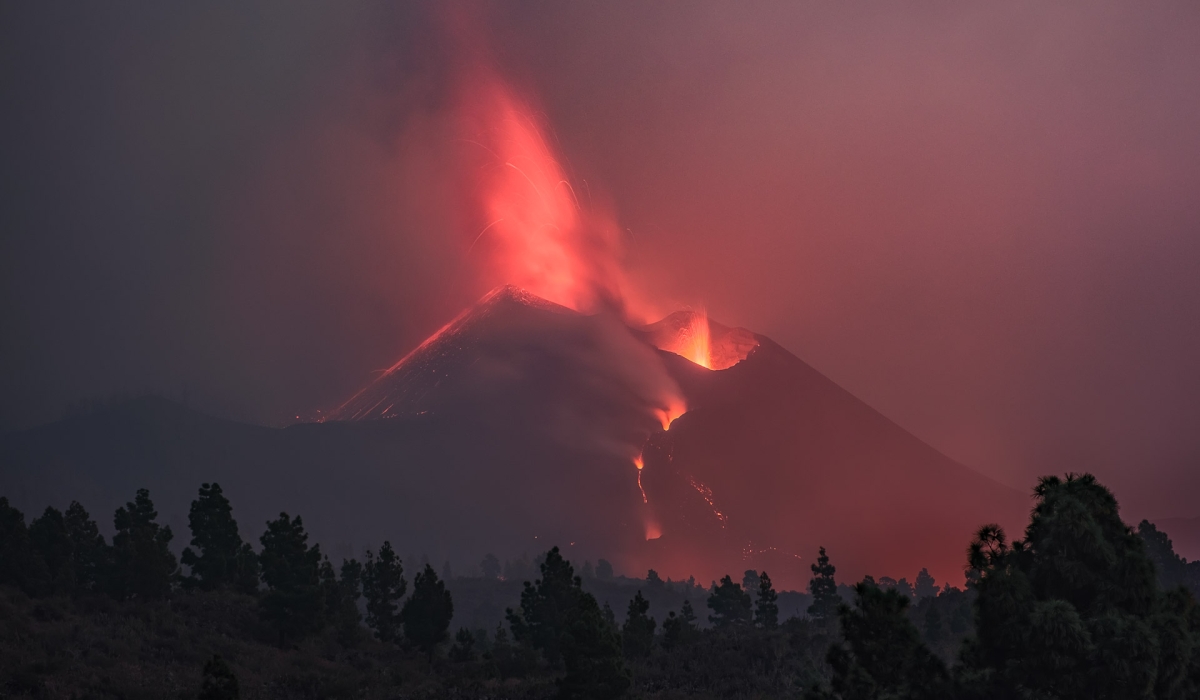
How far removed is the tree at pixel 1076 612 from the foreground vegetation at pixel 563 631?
5cm

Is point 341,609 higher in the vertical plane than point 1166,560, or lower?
lower

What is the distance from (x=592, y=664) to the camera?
4209 centimetres

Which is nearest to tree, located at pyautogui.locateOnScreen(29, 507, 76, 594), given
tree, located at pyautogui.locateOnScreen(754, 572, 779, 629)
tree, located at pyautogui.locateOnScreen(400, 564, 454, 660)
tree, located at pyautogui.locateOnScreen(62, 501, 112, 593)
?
tree, located at pyautogui.locateOnScreen(62, 501, 112, 593)

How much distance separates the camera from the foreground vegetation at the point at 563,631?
24.3 m

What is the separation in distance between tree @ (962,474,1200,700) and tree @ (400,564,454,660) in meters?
40.7

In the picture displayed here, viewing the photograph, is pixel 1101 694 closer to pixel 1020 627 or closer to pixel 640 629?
pixel 1020 627

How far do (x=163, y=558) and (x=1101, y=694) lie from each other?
186 feet

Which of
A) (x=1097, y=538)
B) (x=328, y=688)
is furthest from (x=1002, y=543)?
(x=328, y=688)

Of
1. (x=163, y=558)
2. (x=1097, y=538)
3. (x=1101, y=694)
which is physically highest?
(x=163, y=558)

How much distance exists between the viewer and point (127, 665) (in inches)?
1793

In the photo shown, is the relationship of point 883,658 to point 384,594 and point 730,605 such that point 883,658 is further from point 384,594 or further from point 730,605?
point 730,605

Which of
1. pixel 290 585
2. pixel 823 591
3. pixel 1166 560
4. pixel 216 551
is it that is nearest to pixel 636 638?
pixel 290 585

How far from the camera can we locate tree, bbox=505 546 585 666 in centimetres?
5981

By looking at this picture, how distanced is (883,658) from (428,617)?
40393 mm
